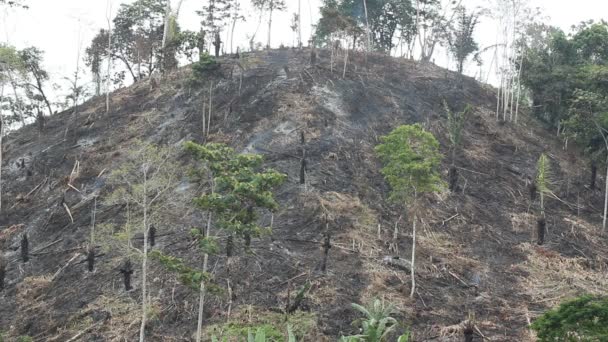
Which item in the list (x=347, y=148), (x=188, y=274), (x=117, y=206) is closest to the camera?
(x=188, y=274)

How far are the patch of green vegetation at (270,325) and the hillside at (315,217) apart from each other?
0.08 meters

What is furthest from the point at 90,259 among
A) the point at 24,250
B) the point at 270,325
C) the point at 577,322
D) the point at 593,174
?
the point at 593,174

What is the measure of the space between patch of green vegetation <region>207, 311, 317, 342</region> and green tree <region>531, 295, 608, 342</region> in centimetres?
759

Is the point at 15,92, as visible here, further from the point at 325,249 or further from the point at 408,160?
the point at 408,160

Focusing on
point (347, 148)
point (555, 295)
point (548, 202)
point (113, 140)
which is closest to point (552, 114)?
point (548, 202)

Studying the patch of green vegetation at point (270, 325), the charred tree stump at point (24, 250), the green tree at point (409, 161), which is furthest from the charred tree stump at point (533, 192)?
the charred tree stump at point (24, 250)

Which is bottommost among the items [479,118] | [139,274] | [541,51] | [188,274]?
[139,274]

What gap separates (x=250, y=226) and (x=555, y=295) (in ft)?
36.9

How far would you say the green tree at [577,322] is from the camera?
11.5m

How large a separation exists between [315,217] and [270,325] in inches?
247

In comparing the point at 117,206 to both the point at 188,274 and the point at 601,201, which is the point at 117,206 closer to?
the point at 188,274

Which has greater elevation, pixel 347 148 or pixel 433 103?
pixel 433 103

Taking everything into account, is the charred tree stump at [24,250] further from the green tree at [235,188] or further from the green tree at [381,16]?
the green tree at [381,16]

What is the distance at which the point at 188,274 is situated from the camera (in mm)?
15094
